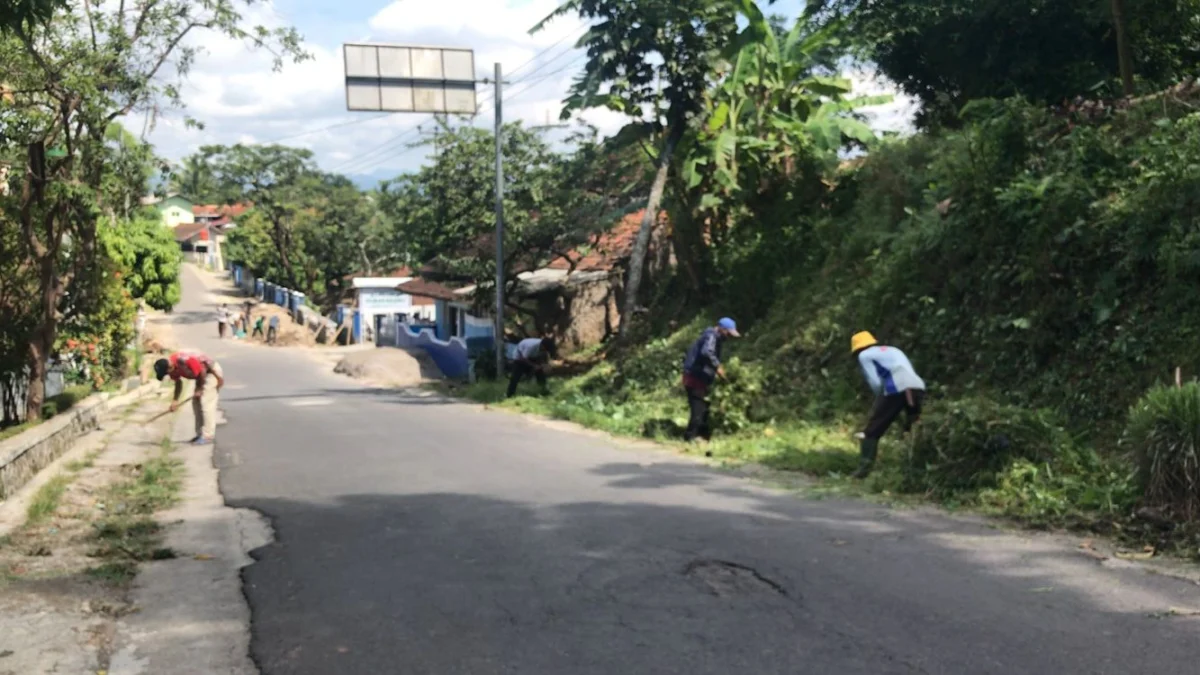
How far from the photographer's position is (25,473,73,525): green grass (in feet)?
29.2

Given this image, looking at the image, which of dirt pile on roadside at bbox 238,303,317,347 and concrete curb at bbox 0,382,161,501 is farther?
dirt pile on roadside at bbox 238,303,317,347

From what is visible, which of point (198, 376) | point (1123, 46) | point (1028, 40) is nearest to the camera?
point (1123, 46)

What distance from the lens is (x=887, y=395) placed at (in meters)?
10.2

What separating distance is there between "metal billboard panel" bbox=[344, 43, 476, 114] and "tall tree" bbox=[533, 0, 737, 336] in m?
4.91

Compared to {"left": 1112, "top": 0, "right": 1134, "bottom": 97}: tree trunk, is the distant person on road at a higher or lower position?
lower

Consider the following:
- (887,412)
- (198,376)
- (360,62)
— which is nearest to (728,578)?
(887,412)

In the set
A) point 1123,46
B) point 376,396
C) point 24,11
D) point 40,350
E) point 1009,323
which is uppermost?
point 1123,46

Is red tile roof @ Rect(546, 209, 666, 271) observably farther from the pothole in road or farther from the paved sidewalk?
the pothole in road

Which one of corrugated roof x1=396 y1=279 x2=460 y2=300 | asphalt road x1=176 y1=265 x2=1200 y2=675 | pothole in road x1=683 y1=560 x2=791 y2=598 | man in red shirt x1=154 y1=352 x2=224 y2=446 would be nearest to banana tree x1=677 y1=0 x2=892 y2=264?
man in red shirt x1=154 y1=352 x2=224 y2=446

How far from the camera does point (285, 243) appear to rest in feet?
224

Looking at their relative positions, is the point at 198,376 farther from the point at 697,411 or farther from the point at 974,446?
the point at 974,446

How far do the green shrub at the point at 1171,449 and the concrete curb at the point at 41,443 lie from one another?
31.1 ft

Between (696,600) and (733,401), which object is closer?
(696,600)

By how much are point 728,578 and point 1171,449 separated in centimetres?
Answer: 346
